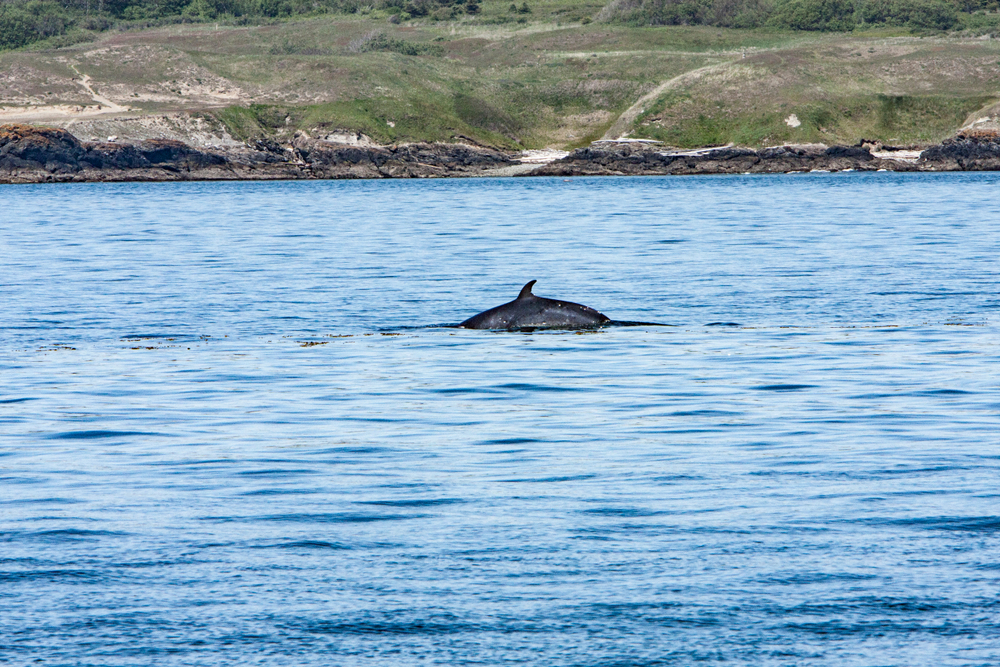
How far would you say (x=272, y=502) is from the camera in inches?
421

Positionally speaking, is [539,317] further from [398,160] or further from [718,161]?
[398,160]

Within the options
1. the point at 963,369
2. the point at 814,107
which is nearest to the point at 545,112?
the point at 814,107

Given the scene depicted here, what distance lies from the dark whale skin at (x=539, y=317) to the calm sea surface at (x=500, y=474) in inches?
23.8

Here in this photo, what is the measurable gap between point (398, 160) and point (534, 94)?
142 ft

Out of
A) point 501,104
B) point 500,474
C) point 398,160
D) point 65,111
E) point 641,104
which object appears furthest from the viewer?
point 501,104

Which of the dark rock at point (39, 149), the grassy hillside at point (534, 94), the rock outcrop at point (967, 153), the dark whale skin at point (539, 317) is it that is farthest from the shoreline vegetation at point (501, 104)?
the dark whale skin at point (539, 317)

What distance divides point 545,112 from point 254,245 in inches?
5702

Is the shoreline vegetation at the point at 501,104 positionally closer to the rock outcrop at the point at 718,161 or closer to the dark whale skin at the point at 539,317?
the rock outcrop at the point at 718,161

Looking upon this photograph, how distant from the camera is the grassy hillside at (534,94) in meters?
162

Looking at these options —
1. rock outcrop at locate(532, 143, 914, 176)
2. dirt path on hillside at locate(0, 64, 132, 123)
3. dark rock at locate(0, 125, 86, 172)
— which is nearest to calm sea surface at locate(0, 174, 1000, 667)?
dark rock at locate(0, 125, 86, 172)

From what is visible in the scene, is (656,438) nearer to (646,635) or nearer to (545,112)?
(646,635)

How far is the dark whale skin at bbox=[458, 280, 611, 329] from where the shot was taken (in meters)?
22.6

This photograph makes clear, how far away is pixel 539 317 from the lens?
2269 centimetres

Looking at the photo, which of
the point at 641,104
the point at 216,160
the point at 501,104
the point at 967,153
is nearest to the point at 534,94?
the point at 501,104
